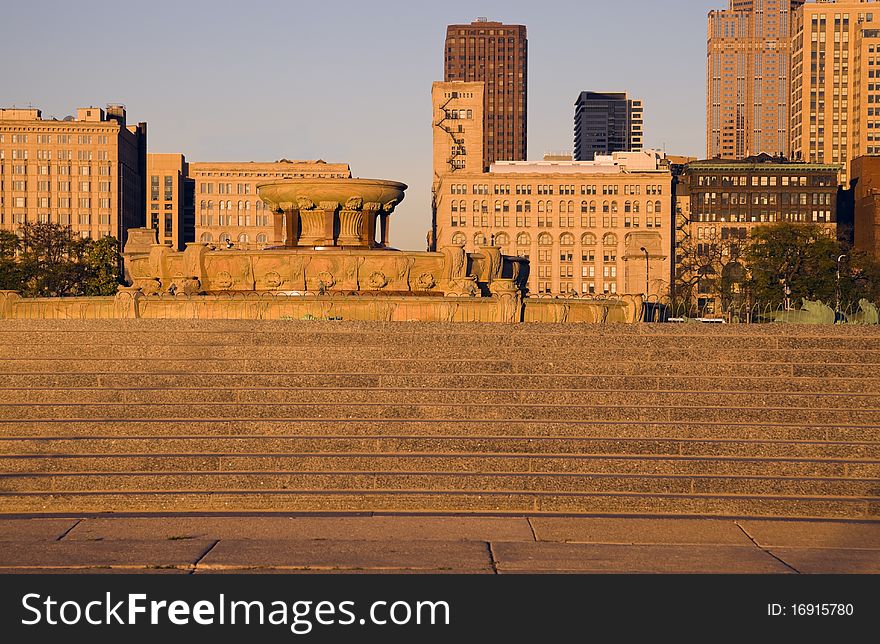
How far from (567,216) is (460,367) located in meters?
149

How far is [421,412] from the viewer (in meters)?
18.5

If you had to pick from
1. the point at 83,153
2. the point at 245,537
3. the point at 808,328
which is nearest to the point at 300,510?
the point at 245,537

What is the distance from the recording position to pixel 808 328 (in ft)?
71.1

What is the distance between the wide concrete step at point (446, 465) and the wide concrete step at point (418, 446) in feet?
0.90

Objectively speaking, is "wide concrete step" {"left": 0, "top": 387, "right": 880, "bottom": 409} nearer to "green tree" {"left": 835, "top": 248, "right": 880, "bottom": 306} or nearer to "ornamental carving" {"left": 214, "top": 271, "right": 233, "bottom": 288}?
"ornamental carving" {"left": 214, "top": 271, "right": 233, "bottom": 288}

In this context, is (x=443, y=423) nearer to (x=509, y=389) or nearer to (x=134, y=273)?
(x=509, y=389)

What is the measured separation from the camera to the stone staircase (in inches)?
639

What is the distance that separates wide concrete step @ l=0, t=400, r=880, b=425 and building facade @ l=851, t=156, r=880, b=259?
154 meters

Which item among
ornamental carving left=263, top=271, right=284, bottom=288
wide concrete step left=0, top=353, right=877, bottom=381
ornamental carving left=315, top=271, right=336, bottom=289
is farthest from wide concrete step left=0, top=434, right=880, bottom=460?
ornamental carving left=263, top=271, right=284, bottom=288

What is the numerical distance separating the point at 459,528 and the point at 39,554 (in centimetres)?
462

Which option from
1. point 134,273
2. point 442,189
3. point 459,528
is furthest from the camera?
point 442,189

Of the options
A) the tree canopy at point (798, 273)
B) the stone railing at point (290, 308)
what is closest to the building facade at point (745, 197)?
Result: the tree canopy at point (798, 273)

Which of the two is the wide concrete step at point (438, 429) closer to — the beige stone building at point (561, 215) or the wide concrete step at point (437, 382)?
the wide concrete step at point (437, 382)

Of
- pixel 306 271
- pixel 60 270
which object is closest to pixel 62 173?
pixel 60 270
